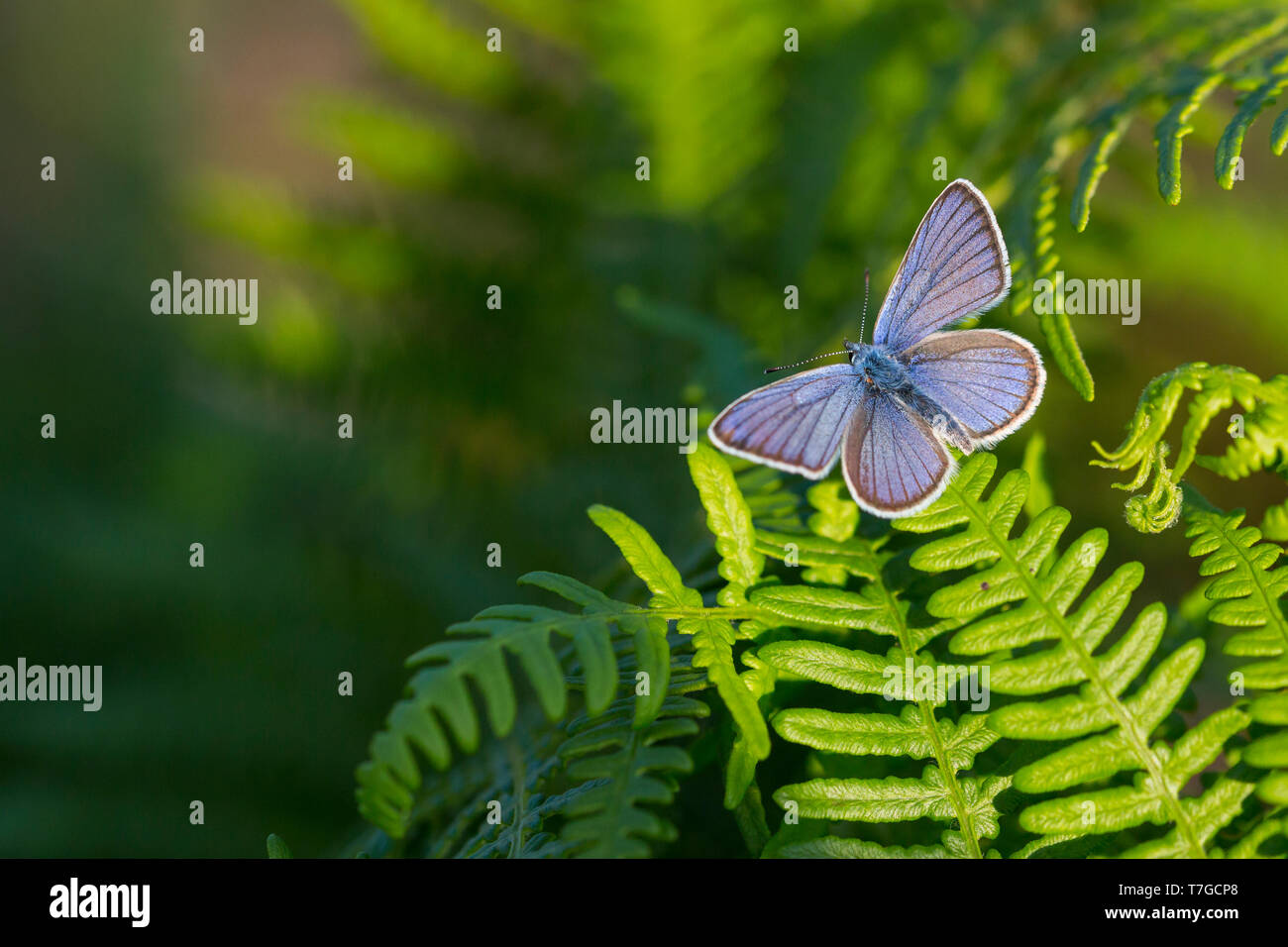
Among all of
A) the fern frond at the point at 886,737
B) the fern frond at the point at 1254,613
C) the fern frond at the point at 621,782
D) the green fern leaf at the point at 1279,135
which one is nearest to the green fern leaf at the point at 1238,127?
the green fern leaf at the point at 1279,135

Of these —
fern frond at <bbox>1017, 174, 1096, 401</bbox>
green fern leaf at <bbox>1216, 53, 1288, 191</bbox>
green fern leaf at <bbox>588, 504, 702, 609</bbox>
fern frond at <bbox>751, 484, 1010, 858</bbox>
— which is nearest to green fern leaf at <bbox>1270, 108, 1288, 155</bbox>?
green fern leaf at <bbox>1216, 53, 1288, 191</bbox>

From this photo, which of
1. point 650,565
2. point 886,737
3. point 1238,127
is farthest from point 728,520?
point 1238,127

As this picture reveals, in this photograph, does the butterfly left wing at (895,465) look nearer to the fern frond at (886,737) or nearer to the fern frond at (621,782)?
the fern frond at (886,737)

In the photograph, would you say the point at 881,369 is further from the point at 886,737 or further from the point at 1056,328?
the point at 886,737

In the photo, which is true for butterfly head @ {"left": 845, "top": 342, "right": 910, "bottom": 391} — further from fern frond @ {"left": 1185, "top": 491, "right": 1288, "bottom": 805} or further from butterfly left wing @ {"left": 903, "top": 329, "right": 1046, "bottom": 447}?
fern frond @ {"left": 1185, "top": 491, "right": 1288, "bottom": 805}

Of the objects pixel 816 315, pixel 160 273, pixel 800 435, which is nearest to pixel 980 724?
pixel 800 435

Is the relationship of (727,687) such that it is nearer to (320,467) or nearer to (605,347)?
(605,347)
